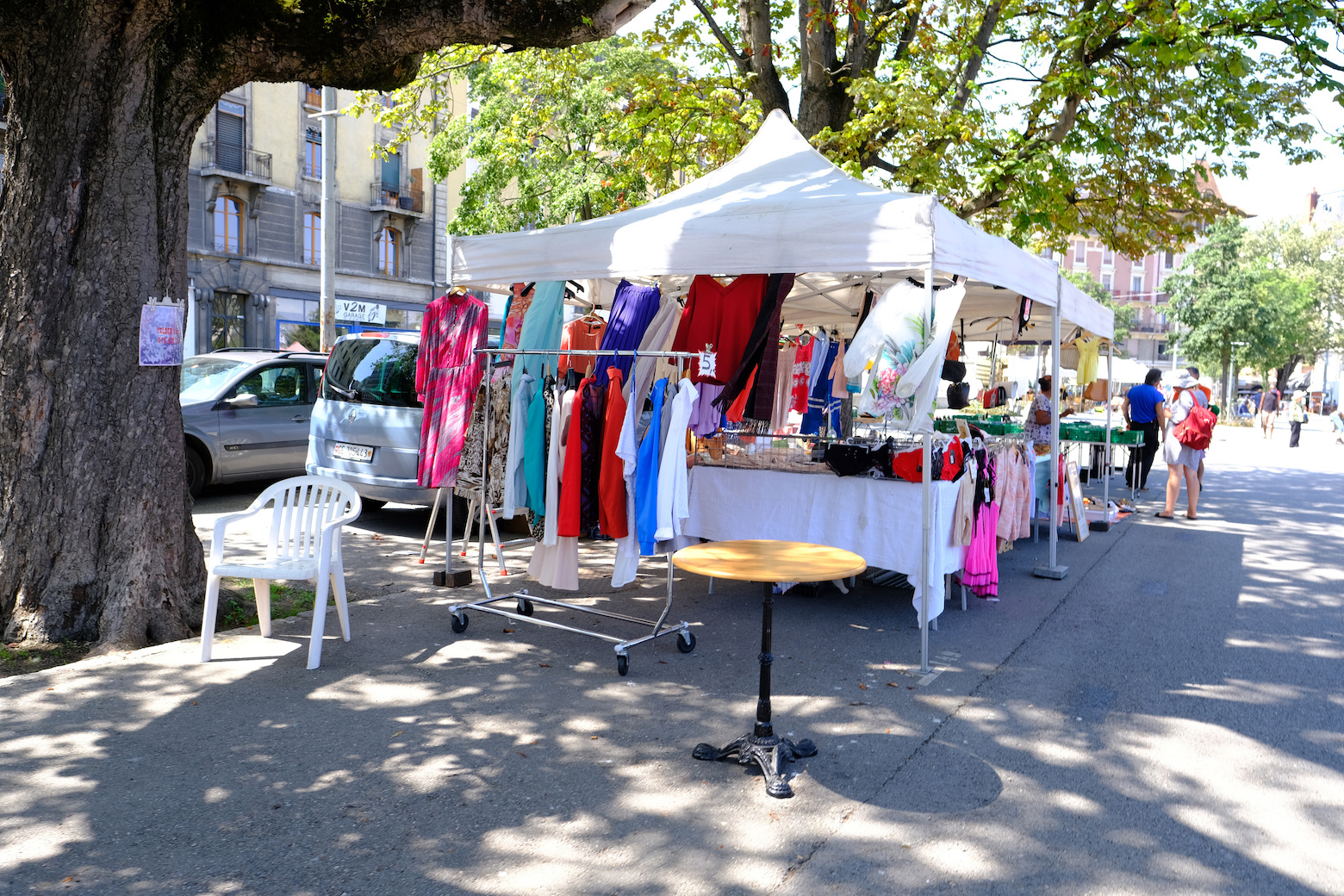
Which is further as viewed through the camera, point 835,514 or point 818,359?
point 818,359

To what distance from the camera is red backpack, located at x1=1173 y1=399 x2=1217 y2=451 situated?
1120cm

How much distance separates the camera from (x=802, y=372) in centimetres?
877

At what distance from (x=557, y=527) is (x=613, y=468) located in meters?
0.52

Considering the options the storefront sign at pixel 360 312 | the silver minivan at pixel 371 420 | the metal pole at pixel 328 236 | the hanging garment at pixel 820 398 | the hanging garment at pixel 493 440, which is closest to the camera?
the hanging garment at pixel 493 440

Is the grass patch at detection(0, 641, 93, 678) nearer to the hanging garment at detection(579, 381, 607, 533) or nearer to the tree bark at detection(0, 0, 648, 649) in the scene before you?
the tree bark at detection(0, 0, 648, 649)

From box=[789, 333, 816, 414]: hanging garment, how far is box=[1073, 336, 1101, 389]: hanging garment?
574cm

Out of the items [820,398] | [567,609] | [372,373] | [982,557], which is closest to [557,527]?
[567,609]

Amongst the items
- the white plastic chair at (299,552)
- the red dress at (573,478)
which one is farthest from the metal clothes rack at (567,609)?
the white plastic chair at (299,552)

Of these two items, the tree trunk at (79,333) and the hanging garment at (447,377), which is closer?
the tree trunk at (79,333)

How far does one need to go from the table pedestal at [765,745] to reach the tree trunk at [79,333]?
11.2ft

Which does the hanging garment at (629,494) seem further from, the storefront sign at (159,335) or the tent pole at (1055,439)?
the tent pole at (1055,439)

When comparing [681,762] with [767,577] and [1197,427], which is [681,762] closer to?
[767,577]

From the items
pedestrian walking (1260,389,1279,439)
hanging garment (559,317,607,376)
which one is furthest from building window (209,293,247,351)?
pedestrian walking (1260,389,1279,439)

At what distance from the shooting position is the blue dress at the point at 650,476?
523 cm
